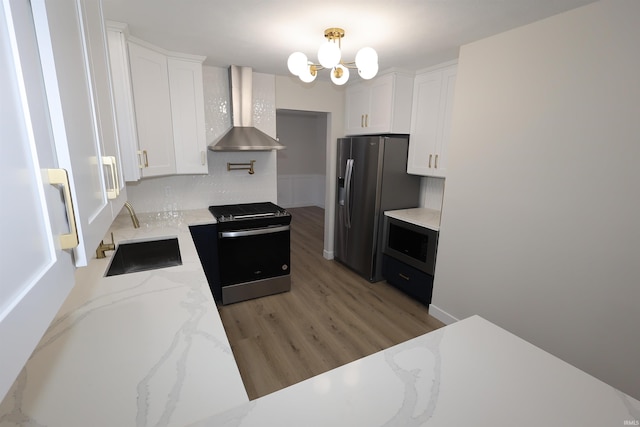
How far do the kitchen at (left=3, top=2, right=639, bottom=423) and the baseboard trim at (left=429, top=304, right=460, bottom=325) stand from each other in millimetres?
161

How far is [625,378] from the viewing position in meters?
1.62

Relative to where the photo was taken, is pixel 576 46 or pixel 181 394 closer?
pixel 181 394

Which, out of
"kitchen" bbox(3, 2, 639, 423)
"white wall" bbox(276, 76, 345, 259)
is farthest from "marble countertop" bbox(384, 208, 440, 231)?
"white wall" bbox(276, 76, 345, 259)

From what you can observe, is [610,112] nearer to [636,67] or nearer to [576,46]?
[636,67]

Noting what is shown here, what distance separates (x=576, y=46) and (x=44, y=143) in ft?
8.05

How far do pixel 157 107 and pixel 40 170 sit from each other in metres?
2.31

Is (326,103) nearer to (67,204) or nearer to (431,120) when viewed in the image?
(431,120)

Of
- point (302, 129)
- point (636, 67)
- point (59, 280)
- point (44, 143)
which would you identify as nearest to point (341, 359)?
point (59, 280)

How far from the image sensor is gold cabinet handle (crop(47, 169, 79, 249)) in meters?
0.48

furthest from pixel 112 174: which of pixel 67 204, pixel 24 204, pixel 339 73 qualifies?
pixel 339 73

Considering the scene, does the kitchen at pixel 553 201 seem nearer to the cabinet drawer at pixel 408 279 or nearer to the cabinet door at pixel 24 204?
the cabinet drawer at pixel 408 279

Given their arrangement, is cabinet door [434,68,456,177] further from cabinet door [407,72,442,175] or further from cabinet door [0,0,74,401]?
cabinet door [0,0,74,401]

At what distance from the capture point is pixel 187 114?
266 cm

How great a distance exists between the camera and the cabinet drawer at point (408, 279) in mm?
2881
